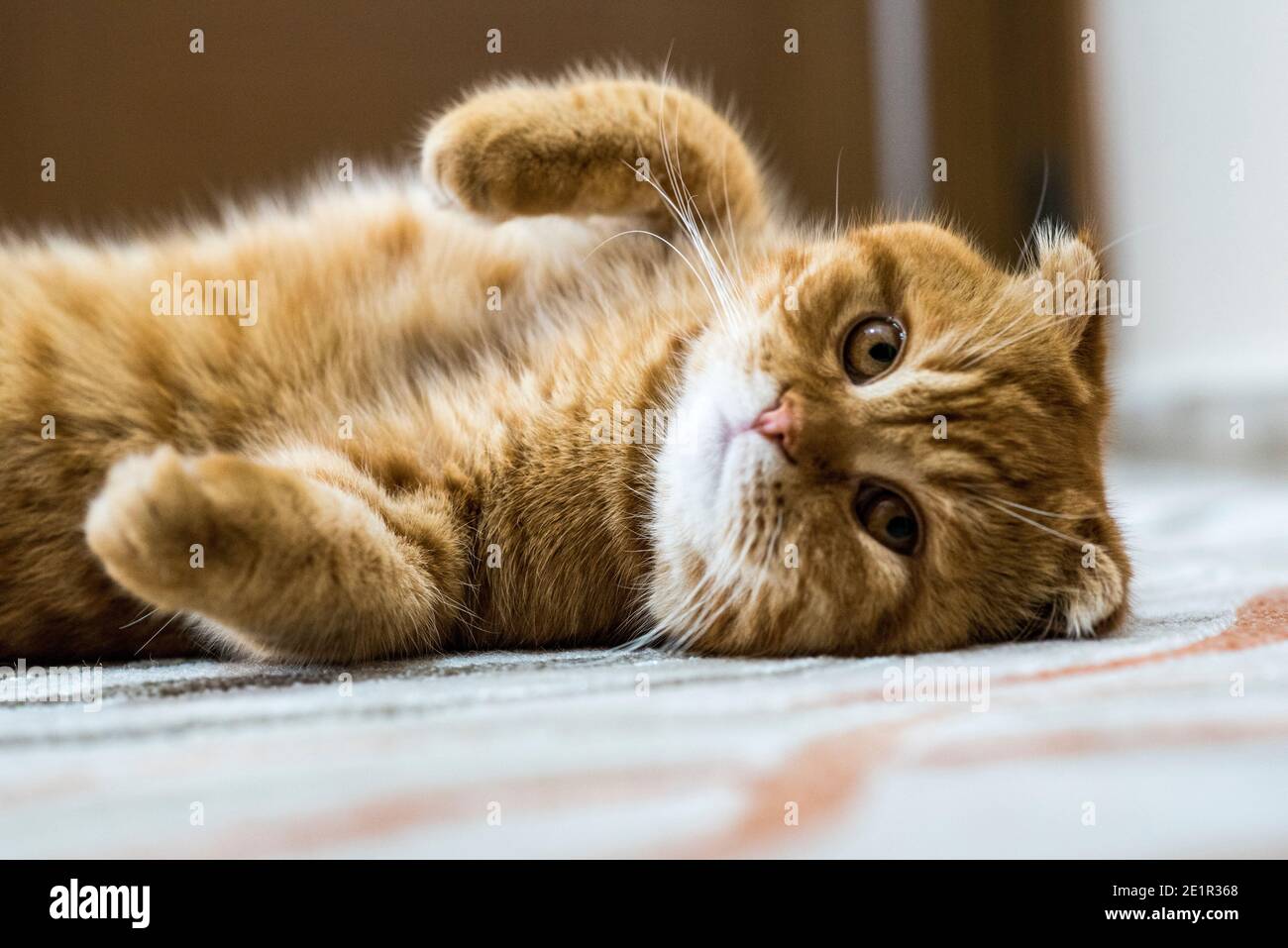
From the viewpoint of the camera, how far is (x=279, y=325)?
1396 millimetres

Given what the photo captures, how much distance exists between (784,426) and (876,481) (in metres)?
0.13

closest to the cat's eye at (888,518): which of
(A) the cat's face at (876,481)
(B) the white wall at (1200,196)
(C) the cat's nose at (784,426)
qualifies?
(A) the cat's face at (876,481)

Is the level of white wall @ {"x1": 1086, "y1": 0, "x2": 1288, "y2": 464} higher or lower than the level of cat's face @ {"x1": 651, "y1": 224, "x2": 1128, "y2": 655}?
higher

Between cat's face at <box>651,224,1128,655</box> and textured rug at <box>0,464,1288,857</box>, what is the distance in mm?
136

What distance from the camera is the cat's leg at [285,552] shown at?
932mm

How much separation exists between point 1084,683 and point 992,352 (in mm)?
485

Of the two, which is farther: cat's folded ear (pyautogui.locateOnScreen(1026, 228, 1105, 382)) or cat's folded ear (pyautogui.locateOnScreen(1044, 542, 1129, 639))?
cat's folded ear (pyautogui.locateOnScreen(1026, 228, 1105, 382))

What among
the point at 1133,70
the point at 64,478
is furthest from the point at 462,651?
the point at 1133,70

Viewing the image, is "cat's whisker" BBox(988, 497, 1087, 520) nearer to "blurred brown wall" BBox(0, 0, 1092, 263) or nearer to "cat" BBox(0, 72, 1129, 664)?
"cat" BBox(0, 72, 1129, 664)

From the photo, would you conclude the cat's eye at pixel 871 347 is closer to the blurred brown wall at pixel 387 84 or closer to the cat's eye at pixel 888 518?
the cat's eye at pixel 888 518

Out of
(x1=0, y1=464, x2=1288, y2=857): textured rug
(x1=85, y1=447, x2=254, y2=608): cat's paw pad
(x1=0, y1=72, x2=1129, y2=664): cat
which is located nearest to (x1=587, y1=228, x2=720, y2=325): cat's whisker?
(x1=0, y1=72, x2=1129, y2=664): cat

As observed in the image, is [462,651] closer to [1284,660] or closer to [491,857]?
[491,857]

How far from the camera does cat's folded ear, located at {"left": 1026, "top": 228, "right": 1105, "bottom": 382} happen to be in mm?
1388

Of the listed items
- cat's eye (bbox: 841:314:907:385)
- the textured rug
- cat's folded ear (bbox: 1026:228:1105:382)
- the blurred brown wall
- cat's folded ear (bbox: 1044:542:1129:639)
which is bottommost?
the textured rug
